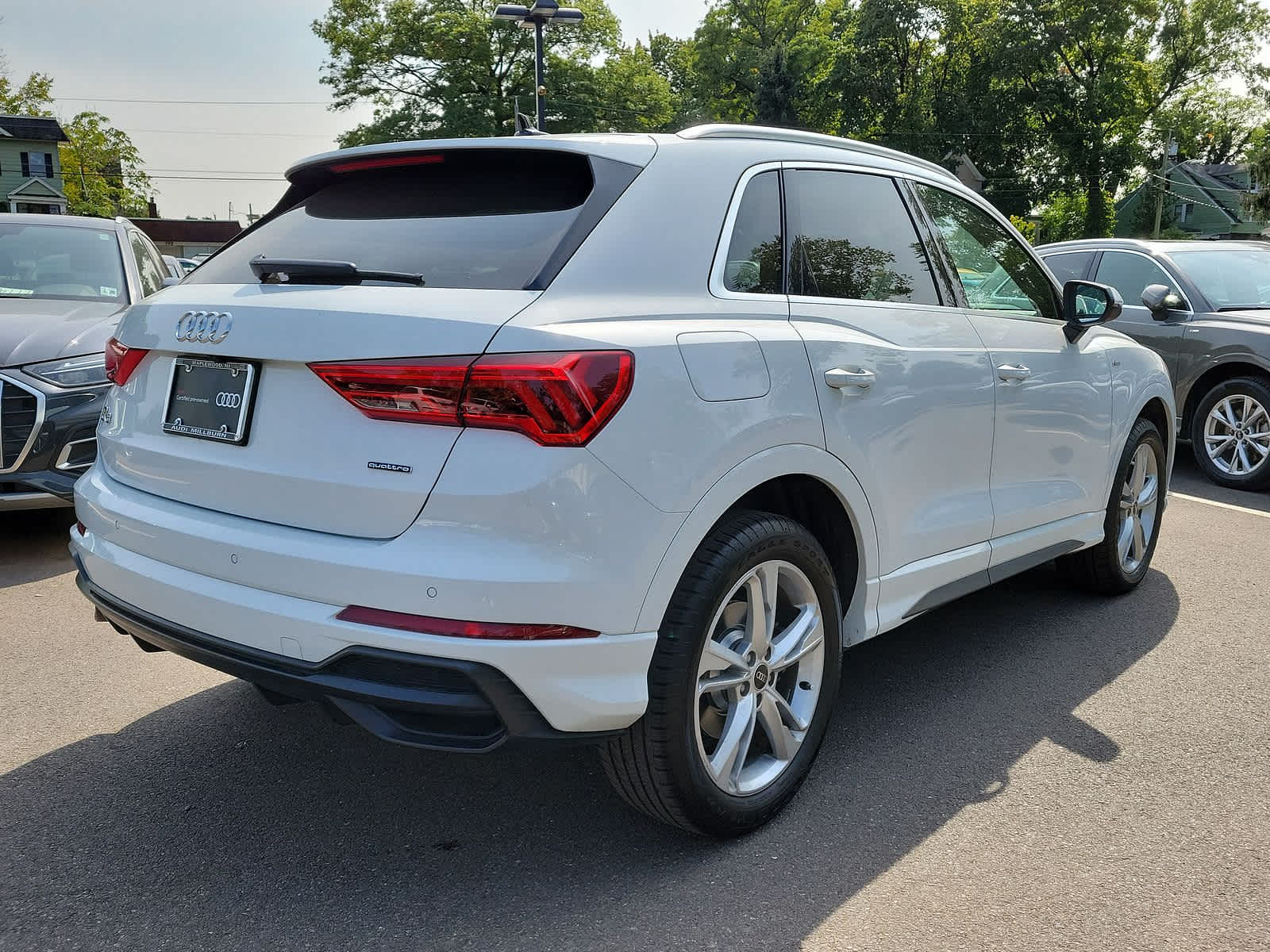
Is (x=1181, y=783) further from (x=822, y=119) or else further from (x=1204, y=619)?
(x=822, y=119)

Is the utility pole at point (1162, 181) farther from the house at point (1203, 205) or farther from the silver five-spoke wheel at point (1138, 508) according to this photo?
the silver five-spoke wheel at point (1138, 508)

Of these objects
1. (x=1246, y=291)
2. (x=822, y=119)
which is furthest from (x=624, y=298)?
(x=822, y=119)

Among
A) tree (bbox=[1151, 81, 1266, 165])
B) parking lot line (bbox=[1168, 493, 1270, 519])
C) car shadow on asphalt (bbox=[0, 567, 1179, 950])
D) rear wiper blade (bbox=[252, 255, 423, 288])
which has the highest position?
tree (bbox=[1151, 81, 1266, 165])

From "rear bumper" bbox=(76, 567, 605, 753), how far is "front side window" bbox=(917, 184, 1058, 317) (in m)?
2.30

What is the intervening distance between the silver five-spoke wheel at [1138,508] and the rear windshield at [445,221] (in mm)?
3255

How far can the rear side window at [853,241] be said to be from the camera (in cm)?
304

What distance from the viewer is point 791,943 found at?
232cm

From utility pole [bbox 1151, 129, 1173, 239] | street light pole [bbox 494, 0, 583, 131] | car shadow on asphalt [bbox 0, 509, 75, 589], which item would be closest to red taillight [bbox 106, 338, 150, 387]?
car shadow on asphalt [bbox 0, 509, 75, 589]

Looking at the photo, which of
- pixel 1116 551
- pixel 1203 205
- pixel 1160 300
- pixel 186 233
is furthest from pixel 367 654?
pixel 186 233

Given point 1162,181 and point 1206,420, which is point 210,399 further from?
point 1162,181

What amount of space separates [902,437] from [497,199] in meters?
1.37

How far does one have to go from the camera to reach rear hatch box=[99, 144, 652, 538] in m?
2.24

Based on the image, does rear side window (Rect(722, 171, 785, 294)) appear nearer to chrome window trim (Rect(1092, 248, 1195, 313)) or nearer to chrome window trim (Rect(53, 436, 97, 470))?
chrome window trim (Rect(53, 436, 97, 470))

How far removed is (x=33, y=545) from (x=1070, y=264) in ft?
26.3
